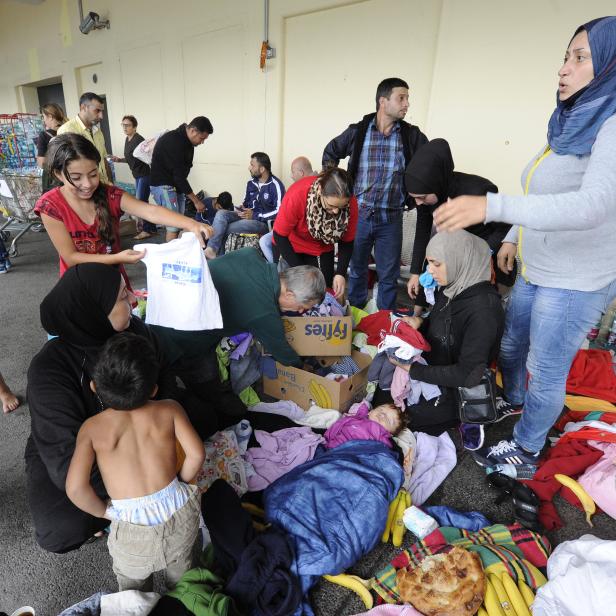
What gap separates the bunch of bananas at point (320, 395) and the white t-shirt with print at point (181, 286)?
2.35 feet

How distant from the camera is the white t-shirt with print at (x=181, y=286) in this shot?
1854 mm

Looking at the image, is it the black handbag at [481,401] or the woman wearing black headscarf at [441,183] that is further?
the woman wearing black headscarf at [441,183]

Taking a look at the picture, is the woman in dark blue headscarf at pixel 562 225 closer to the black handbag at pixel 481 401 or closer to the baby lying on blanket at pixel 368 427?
the black handbag at pixel 481 401

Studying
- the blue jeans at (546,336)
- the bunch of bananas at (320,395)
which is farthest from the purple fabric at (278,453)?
the blue jeans at (546,336)

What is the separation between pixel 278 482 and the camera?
1.83 metres

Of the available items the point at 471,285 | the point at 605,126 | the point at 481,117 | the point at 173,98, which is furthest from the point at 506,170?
the point at 173,98

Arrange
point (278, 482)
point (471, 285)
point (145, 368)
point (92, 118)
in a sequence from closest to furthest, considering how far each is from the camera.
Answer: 1. point (145, 368)
2. point (278, 482)
3. point (471, 285)
4. point (92, 118)

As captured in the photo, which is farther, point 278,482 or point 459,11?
point 459,11

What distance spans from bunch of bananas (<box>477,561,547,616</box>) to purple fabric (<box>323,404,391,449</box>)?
0.70m

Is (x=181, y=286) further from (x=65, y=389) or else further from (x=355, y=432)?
(x=355, y=432)

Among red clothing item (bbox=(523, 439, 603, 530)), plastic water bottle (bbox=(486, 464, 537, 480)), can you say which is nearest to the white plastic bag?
→ plastic water bottle (bbox=(486, 464, 537, 480))

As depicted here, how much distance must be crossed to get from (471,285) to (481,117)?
7.67 feet

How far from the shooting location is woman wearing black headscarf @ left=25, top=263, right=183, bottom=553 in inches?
54.4

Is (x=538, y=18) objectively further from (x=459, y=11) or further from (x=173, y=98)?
(x=173, y=98)
